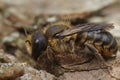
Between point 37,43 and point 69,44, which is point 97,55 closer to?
point 69,44

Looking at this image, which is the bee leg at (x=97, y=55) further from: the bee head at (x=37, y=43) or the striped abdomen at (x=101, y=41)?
the bee head at (x=37, y=43)

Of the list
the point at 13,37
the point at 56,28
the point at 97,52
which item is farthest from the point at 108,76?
the point at 13,37

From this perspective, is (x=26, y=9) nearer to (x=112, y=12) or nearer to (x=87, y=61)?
(x=112, y=12)

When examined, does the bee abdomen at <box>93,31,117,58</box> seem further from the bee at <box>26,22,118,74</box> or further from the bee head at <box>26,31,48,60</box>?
the bee head at <box>26,31,48,60</box>

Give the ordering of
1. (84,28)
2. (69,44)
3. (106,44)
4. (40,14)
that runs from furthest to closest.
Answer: (40,14) < (69,44) < (84,28) < (106,44)

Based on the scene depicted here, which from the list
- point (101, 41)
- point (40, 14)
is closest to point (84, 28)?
point (101, 41)

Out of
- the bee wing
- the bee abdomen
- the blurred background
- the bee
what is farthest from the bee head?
the blurred background
